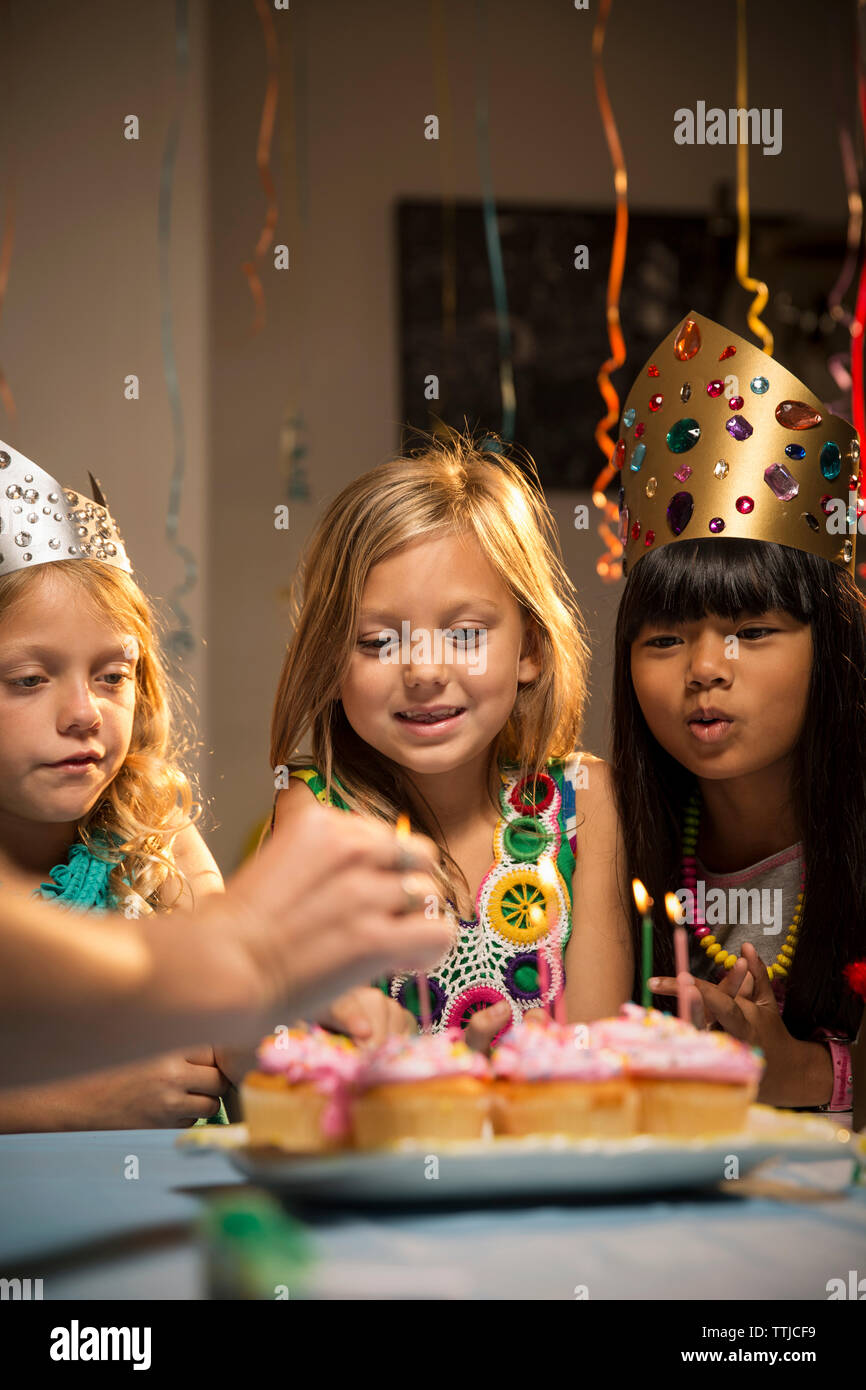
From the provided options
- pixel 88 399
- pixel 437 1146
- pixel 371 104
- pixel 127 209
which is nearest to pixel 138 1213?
pixel 437 1146

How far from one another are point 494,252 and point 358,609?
1778 millimetres

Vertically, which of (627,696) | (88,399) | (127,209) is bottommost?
(627,696)

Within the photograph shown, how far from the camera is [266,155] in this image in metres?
2.76

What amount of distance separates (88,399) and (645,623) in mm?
1505

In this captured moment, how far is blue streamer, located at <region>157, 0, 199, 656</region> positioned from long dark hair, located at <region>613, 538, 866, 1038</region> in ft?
4.42

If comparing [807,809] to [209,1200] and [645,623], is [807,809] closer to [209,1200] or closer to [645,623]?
[645,623]

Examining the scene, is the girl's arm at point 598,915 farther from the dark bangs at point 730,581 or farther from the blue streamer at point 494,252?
the blue streamer at point 494,252

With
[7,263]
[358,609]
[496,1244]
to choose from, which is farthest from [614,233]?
[496,1244]

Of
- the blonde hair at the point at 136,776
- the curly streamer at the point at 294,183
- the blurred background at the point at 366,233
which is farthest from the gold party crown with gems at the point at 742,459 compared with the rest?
the curly streamer at the point at 294,183

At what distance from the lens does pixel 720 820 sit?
1.34 meters

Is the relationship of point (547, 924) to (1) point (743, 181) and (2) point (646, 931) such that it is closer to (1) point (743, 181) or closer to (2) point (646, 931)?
(2) point (646, 931)

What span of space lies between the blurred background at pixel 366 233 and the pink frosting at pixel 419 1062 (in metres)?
1.81

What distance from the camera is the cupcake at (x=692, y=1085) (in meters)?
0.70

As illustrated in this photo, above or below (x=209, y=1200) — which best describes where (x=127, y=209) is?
above
